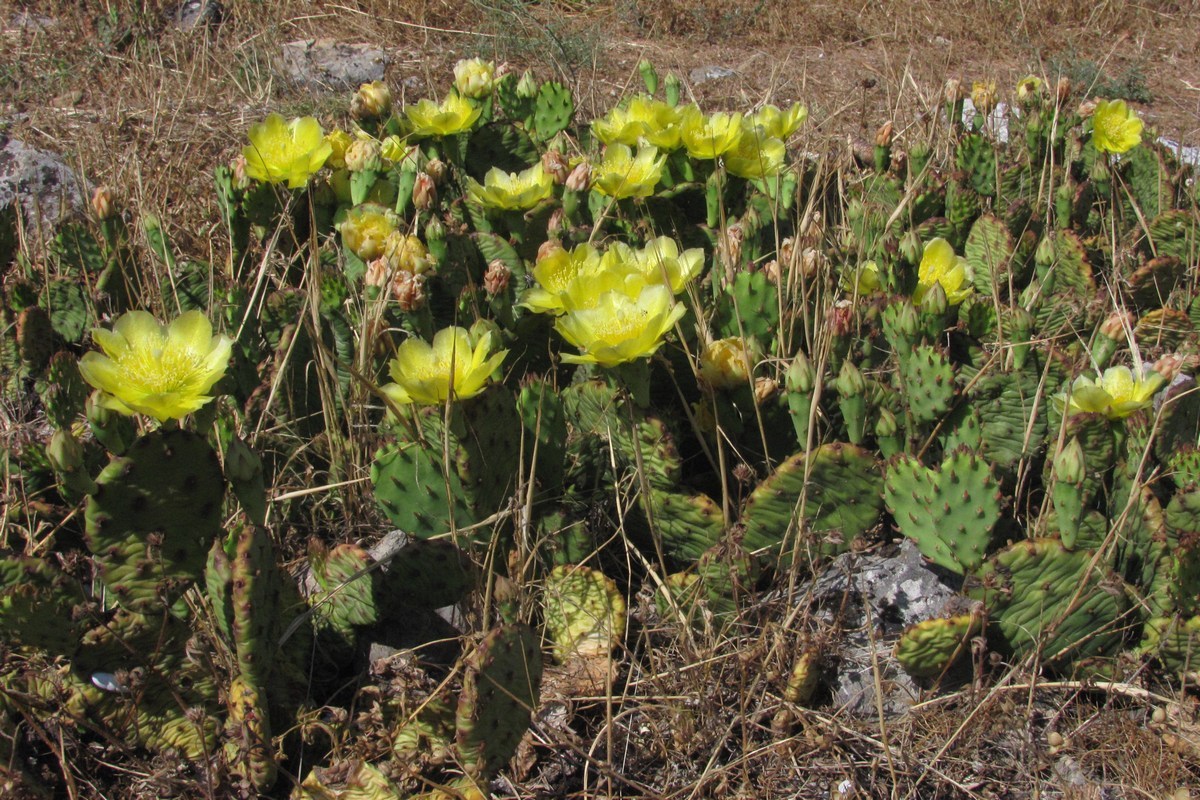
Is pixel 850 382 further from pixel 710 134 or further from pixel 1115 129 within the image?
pixel 1115 129

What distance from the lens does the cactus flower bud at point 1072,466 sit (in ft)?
4.72

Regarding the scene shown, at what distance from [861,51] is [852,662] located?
4.25 m

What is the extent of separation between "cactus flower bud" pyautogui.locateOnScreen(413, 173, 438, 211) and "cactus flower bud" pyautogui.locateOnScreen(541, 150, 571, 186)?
281 millimetres

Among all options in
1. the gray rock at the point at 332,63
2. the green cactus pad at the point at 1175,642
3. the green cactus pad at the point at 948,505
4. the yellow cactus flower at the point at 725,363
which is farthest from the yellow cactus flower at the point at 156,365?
the gray rock at the point at 332,63

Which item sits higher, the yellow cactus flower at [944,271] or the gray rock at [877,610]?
the yellow cactus flower at [944,271]

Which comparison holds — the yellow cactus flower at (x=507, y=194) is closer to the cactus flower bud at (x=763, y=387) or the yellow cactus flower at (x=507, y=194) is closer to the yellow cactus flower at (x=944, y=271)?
the cactus flower bud at (x=763, y=387)

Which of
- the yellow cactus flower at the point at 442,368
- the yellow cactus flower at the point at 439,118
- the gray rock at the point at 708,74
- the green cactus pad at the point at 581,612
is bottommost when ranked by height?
the green cactus pad at the point at 581,612

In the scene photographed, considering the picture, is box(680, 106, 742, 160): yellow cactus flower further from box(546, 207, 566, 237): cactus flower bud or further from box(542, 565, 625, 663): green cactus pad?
box(542, 565, 625, 663): green cactus pad

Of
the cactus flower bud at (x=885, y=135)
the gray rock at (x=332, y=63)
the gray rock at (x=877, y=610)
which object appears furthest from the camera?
the gray rock at (x=332, y=63)

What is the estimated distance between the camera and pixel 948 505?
1.49m

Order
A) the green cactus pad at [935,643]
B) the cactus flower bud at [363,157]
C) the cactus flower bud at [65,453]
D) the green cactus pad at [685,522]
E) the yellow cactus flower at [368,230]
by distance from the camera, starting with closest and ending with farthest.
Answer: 1. the cactus flower bud at [65,453]
2. the green cactus pad at [935,643]
3. the green cactus pad at [685,522]
4. the yellow cactus flower at [368,230]
5. the cactus flower bud at [363,157]

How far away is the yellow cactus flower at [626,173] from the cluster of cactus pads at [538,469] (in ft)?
0.19

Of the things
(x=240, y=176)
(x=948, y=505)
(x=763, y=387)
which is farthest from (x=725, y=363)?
(x=240, y=176)

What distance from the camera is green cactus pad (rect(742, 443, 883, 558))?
5.14 feet
